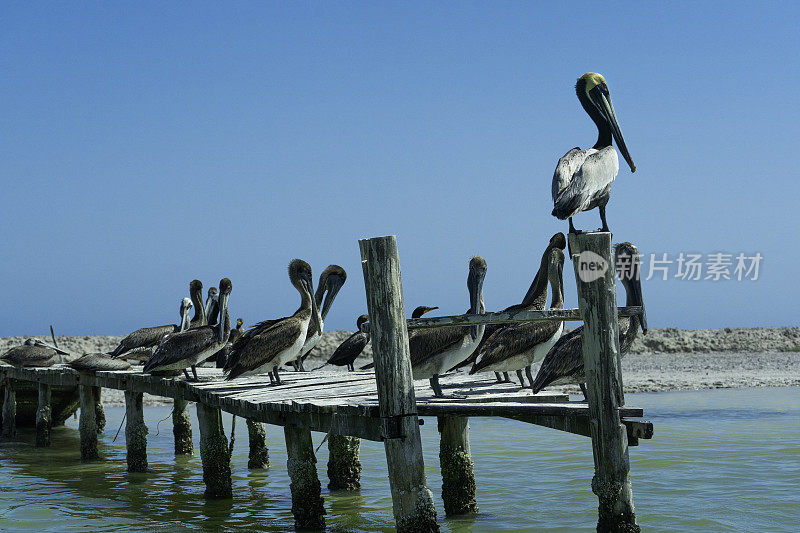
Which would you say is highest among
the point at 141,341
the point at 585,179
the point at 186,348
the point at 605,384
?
the point at 585,179

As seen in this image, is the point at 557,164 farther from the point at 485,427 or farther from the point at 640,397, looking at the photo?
the point at 640,397

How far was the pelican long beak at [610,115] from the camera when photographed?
28.8 ft

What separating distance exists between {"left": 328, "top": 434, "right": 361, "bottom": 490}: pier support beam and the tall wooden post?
4.01 metres

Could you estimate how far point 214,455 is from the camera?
10.5 metres

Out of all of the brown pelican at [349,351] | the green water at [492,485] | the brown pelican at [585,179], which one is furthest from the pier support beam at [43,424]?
the brown pelican at [585,179]

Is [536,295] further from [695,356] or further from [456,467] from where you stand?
[695,356]

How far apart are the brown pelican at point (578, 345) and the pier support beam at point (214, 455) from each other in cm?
432

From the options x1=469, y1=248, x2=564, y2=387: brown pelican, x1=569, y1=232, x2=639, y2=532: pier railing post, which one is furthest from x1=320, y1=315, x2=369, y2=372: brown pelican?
x1=569, y1=232, x2=639, y2=532: pier railing post

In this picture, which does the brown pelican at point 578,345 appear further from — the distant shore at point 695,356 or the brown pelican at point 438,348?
the distant shore at point 695,356

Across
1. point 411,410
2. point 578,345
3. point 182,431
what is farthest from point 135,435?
point 578,345

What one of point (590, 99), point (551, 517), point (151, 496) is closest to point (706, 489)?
point (551, 517)

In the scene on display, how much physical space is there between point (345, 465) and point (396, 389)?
4.28 meters

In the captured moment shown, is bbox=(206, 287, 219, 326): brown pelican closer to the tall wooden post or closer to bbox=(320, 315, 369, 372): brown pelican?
bbox=(320, 315, 369, 372): brown pelican

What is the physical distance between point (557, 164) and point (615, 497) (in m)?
2.64
